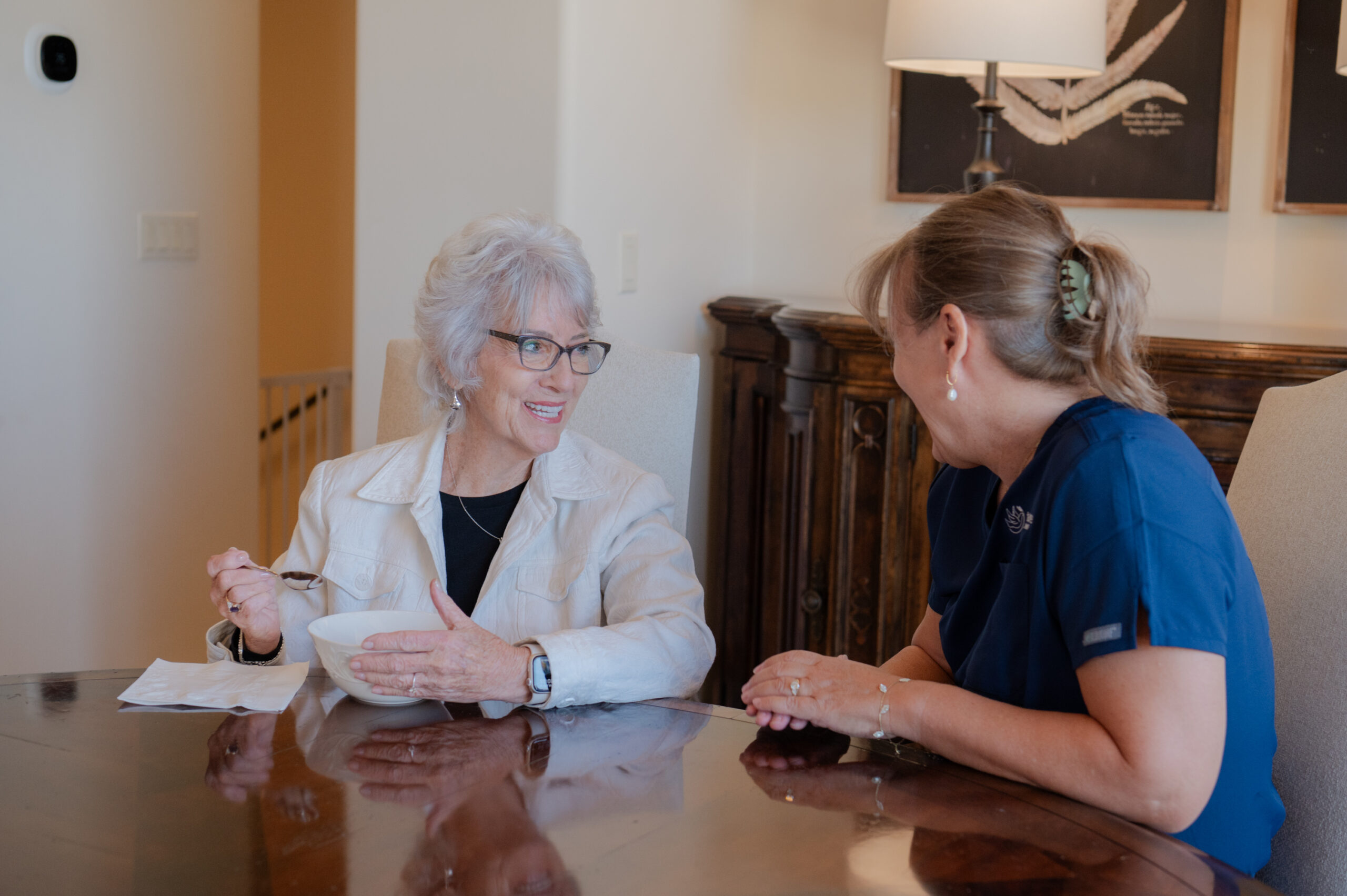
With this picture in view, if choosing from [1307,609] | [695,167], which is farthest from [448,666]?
[695,167]

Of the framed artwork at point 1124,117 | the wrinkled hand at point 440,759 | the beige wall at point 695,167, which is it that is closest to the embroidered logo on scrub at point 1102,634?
the wrinkled hand at point 440,759

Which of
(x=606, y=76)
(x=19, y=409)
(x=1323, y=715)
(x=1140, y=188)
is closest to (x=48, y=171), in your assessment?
(x=19, y=409)

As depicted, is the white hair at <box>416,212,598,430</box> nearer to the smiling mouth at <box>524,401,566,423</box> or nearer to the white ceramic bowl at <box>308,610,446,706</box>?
the smiling mouth at <box>524,401,566,423</box>

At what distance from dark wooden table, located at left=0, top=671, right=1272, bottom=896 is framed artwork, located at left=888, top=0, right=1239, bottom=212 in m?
1.76

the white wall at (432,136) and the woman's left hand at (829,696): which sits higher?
the white wall at (432,136)

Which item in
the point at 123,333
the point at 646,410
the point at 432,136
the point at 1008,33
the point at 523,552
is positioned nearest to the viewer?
the point at 523,552

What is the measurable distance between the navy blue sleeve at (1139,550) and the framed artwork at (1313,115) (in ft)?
5.30

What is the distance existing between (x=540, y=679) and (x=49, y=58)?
2072mm

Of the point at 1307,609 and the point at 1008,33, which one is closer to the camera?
the point at 1307,609

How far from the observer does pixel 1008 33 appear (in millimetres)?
2189

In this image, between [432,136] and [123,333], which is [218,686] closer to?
[432,136]

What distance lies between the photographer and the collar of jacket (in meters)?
1.61

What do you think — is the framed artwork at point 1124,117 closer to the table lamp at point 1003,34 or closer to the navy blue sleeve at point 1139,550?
the table lamp at point 1003,34

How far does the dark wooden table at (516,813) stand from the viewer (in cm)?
93
